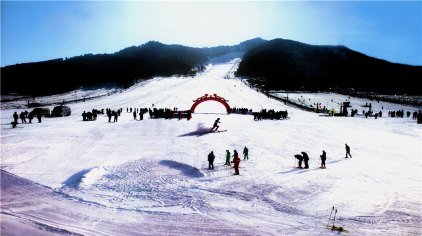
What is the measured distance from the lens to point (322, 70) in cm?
11806

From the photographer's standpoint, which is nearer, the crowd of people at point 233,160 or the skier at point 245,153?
the crowd of people at point 233,160

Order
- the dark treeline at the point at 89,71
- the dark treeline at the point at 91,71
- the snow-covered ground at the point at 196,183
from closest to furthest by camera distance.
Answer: the snow-covered ground at the point at 196,183 → the dark treeline at the point at 91,71 → the dark treeline at the point at 89,71

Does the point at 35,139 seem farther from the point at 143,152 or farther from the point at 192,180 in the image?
the point at 192,180

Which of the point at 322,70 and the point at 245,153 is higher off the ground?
the point at 322,70

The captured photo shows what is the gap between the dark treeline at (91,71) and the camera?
102m

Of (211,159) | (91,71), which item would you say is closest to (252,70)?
(91,71)

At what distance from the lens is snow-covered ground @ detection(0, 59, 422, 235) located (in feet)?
41.5

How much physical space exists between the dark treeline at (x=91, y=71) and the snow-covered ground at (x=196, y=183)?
69.7 meters

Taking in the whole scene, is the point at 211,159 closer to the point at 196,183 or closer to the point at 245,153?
the point at 196,183

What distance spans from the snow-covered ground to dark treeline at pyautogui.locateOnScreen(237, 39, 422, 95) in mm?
67791

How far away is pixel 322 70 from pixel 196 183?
108249 millimetres

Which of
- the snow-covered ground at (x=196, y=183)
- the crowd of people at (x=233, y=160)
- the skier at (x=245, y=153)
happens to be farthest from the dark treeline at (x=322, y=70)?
the crowd of people at (x=233, y=160)

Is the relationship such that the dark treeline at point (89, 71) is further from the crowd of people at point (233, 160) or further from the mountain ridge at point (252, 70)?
the crowd of people at point (233, 160)

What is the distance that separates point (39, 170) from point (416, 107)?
6168cm
